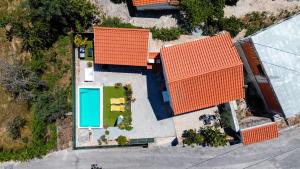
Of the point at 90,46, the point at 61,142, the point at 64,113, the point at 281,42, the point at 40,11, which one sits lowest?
the point at 61,142

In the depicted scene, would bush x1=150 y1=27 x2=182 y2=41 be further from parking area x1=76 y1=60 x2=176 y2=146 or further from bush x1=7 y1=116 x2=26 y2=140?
bush x1=7 y1=116 x2=26 y2=140

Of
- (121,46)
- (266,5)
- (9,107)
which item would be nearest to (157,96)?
(121,46)

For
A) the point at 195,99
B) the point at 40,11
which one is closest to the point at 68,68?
the point at 40,11

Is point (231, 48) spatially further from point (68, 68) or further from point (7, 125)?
point (7, 125)

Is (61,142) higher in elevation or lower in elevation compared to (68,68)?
lower

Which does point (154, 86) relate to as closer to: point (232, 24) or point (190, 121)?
point (190, 121)

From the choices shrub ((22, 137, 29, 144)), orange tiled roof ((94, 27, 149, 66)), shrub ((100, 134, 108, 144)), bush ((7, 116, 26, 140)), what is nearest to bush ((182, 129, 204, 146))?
shrub ((100, 134, 108, 144))
